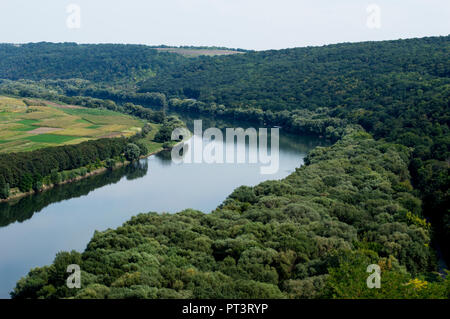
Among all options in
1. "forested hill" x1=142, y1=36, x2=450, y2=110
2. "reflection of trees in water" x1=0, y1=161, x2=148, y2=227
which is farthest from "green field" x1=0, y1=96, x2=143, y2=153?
"forested hill" x1=142, y1=36, x2=450, y2=110

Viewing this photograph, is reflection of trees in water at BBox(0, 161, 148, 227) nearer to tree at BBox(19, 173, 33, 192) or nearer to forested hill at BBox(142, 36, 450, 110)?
tree at BBox(19, 173, 33, 192)

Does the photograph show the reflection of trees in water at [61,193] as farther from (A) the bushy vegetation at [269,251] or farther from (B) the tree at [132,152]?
(A) the bushy vegetation at [269,251]

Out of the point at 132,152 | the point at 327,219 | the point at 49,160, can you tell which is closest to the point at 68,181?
the point at 49,160

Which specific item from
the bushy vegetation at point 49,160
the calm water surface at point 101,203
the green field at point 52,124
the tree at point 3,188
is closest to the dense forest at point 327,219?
the calm water surface at point 101,203

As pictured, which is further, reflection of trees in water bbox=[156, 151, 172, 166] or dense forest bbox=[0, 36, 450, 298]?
reflection of trees in water bbox=[156, 151, 172, 166]

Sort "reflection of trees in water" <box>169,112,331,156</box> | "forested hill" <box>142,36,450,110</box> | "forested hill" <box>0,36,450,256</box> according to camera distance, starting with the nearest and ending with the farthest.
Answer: "forested hill" <box>0,36,450,256</box>, "reflection of trees in water" <box>169,112,331,156</box>, "forested hill" <box>142,36,450,110</box>

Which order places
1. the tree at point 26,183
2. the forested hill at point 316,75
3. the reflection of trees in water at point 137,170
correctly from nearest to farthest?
the tree at point 26,183
the reflection of trees in water at point 137,170
the forested hill at point 316,75
